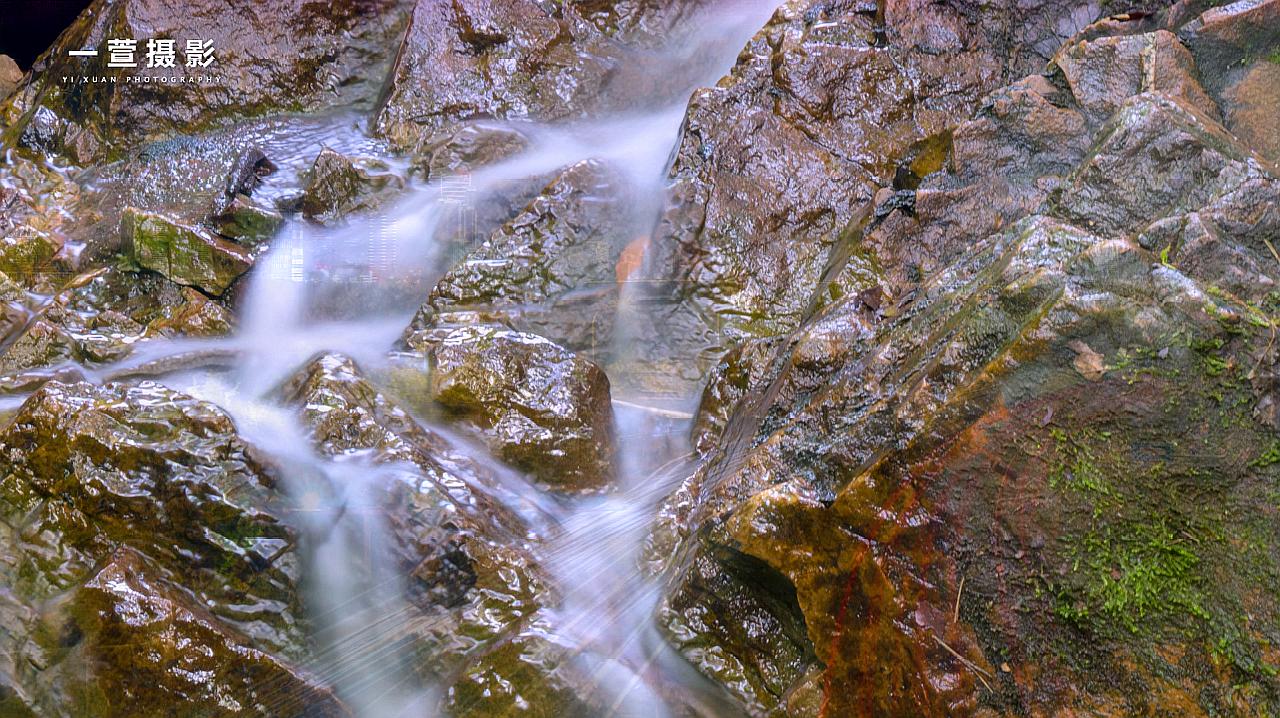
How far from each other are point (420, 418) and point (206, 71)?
4.48 meters

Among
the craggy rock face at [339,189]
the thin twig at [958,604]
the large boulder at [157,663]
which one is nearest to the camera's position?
the thin twig at [958,604]

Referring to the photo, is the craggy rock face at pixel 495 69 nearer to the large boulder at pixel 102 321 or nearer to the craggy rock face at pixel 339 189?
the craggy rock face at pixel 339 189

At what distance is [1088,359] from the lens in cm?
231

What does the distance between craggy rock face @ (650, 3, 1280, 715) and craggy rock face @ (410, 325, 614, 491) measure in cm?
105

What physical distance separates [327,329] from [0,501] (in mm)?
2153

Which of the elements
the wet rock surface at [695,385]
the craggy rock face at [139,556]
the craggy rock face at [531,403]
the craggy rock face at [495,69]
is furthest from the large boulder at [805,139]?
the craggy rock face at [139,556]

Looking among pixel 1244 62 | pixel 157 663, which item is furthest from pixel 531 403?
pixel 1244 62

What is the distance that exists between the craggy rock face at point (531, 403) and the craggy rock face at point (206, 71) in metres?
4.05

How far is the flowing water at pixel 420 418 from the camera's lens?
332 centimetres

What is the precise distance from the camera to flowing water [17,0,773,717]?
3.32 m

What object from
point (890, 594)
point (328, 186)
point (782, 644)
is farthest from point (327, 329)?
point (890, 594)

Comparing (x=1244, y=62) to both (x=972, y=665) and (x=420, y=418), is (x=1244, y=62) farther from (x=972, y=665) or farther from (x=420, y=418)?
(x=420, y=418)

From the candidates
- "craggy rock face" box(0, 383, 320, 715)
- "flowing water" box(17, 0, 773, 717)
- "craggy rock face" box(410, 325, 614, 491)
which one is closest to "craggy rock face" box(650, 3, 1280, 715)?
"flowing water" box(17, 0, 773, 717)

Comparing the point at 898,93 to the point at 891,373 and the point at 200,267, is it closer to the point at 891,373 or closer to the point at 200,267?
the point at 891,373
